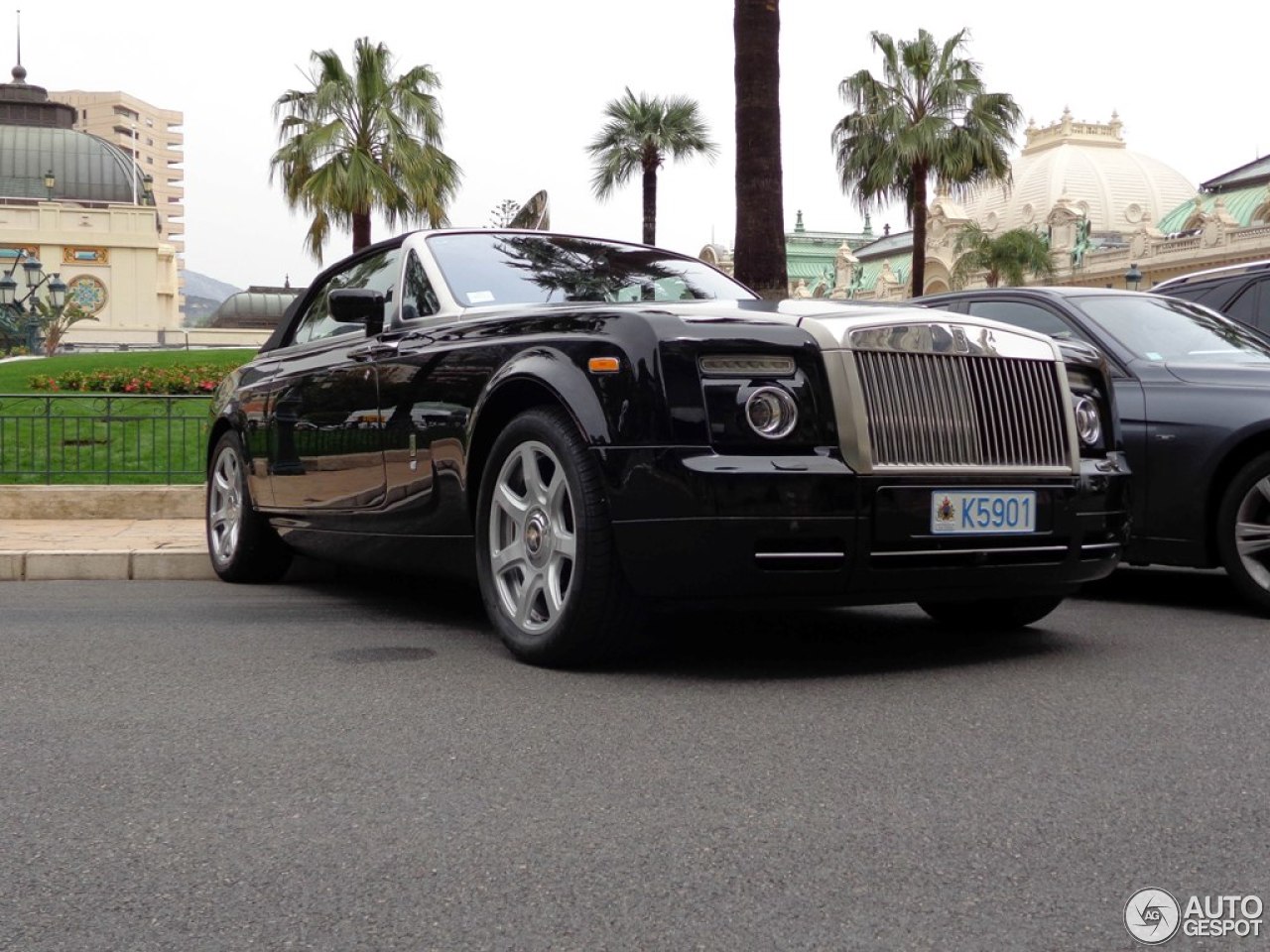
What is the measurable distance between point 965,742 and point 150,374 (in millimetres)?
18335

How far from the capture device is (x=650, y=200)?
1559 inches

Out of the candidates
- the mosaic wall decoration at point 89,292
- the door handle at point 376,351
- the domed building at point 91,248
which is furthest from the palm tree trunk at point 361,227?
the mosaic wall decoration at point 89,292

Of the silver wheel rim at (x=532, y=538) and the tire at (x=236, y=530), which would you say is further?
the tire at (x=236, y=530)

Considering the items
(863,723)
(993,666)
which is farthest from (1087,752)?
(993,666)

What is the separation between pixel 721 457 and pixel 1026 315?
3.66 metres

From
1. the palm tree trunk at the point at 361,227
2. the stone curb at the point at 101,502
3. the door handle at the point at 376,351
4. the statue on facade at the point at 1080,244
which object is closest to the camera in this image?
the door handle at the point at 376,351

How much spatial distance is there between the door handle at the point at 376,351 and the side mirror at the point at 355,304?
0.41 feet

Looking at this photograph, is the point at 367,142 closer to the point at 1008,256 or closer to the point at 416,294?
the point at 416,294

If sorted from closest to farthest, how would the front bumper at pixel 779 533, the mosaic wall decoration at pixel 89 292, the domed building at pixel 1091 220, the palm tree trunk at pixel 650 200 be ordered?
the front bumper at pixel 779 533
the palm tree trunk at pixel 650 200
the domed building at pixel 1091 220
the mosaic wall decoration at pixel 89 292

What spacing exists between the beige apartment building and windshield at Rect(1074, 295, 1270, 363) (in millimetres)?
170590

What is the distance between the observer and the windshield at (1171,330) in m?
6.92

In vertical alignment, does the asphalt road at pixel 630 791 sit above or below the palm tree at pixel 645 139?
below

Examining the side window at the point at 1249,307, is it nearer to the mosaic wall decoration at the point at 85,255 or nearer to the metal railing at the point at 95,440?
the metal railing at the point at 95,440

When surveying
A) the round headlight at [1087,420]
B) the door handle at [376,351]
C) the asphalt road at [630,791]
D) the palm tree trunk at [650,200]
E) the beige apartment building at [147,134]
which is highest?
the beige apartment building at [147,134]
